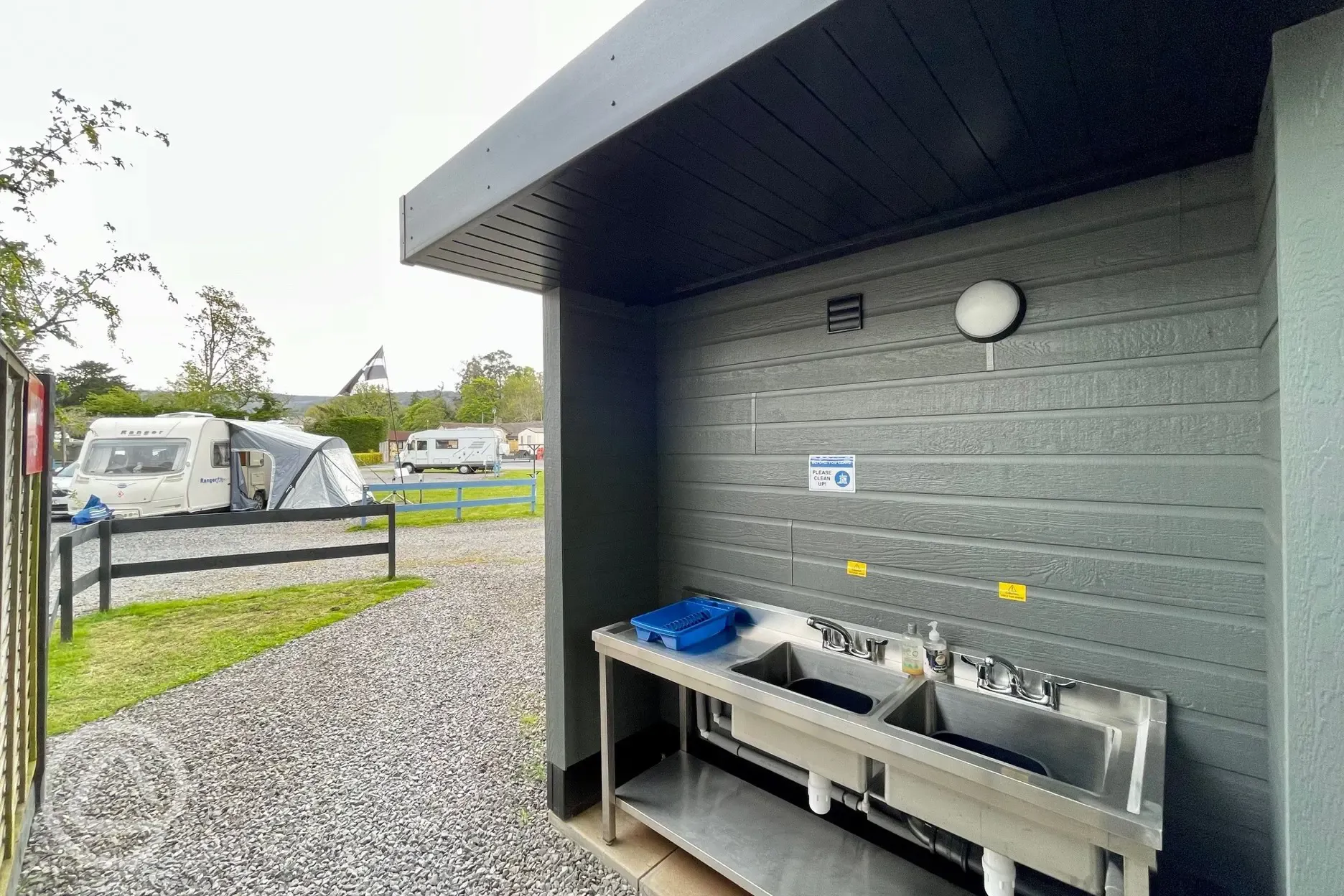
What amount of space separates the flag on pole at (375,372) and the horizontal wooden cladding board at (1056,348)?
21.9 meters

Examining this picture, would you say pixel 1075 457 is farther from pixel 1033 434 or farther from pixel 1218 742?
pixel 1218 742

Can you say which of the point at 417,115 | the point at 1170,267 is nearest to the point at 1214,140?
the point at 1170,267

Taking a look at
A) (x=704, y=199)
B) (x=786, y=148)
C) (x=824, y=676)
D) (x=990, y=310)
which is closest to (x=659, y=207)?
(x=704, y=199)

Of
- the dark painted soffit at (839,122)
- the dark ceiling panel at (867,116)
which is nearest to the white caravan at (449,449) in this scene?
the dark painted soffit at (839,122)

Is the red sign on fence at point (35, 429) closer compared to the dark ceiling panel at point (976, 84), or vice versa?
the dark ceiling panel at point (976, 84)

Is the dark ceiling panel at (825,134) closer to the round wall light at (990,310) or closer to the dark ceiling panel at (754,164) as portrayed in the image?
the dark ceiling panel at (754,164)

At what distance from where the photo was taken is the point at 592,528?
2170 millimetres

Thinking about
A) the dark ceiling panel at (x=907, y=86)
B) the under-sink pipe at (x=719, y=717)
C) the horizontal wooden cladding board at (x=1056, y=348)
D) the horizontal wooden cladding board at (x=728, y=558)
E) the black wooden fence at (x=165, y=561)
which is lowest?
the under-sink pipe at (x=719, y=717)

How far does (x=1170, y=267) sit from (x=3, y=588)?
11.1 ft

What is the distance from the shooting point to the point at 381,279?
2145 cm

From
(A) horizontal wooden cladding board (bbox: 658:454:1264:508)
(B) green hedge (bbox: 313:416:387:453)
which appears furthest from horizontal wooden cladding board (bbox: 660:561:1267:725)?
(B) green hedge (bbox: 313:416:387:453)

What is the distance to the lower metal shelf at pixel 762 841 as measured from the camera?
1.53 meters

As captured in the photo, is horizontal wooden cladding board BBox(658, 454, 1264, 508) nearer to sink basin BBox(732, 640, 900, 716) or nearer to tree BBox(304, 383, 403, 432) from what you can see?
sink basin BBox(732, 640, 900, 716)

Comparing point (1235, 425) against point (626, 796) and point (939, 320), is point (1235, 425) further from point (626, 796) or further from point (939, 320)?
point (626, 796)
